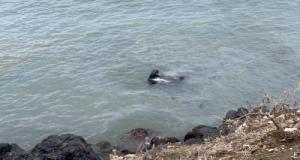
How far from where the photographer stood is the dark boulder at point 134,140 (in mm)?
14875

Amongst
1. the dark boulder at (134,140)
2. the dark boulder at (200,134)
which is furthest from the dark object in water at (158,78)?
the dark boulder at (200,134)

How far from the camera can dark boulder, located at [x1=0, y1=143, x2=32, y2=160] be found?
10793mm

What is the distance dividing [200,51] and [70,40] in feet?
20.6

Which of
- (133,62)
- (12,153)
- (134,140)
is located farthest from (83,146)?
(133,62)

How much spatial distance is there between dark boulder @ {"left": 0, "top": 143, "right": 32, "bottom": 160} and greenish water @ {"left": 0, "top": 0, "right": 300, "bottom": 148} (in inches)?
183

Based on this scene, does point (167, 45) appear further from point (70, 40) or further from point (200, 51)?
point (70, 40)

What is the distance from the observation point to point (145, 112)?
1770 centimetres

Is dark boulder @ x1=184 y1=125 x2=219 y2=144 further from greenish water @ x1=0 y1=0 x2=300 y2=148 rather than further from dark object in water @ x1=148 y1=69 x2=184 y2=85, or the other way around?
dark object in water @ x1=148 y1=69 x2=184 y2=85

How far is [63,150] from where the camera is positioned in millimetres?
10688

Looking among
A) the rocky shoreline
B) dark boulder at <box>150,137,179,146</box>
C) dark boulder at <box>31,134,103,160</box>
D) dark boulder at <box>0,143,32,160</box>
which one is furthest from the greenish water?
dark boulder at <box>31,134,103,160</box>

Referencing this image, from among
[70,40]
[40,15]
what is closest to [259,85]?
[70,40]

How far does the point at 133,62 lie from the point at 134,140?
20.0ft

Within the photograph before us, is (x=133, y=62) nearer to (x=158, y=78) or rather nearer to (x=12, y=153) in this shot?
(x=158, y=78)

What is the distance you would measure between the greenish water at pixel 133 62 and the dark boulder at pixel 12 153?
15.2ft
